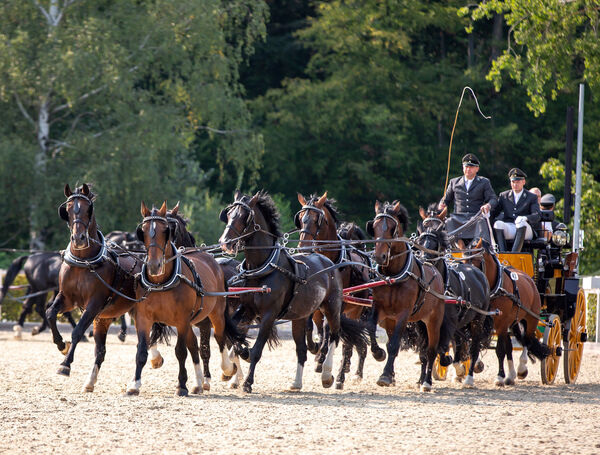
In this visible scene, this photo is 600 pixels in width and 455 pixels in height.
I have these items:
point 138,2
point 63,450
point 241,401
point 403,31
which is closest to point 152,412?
point 241,401

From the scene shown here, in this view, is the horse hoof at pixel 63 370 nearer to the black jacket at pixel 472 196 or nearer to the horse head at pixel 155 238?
the horse head at pixel 155 238

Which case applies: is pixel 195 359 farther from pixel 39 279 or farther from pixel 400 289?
pixel 39 279

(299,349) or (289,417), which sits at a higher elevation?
(299,349)

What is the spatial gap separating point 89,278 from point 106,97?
55.3 ft

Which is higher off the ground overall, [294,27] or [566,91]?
[294,27]

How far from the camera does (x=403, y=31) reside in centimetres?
3534

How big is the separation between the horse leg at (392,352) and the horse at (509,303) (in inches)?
73.6

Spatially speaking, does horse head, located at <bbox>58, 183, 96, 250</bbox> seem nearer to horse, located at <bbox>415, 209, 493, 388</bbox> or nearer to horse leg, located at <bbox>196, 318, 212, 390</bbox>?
horse leg, located at <bbox>196, 318, 212, 390</bbox>

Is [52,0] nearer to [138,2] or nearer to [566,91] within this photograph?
[138,2]

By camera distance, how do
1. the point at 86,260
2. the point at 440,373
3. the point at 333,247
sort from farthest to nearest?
the point at 440,373, the point at 333,247, the point at 86,260

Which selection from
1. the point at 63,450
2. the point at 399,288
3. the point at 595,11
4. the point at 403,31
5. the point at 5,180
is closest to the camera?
the point at 63,450

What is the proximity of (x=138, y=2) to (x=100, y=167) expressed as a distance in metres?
5.56

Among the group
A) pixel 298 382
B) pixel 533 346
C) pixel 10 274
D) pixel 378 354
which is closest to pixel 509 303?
pixel 533 346

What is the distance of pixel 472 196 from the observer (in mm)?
13680
